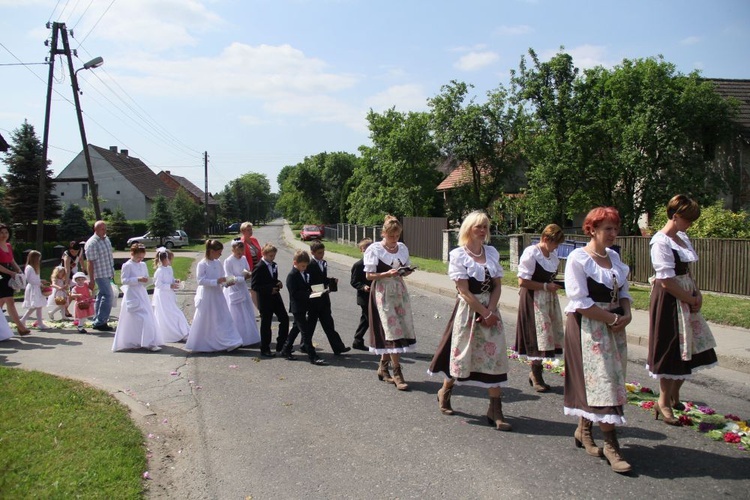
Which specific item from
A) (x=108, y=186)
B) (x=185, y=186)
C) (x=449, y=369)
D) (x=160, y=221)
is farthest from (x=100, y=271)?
(x=185, y=186)

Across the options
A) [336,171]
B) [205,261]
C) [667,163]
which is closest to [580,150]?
[667,163]

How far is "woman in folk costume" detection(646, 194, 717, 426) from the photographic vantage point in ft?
17.8

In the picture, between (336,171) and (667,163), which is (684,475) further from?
(336,171)

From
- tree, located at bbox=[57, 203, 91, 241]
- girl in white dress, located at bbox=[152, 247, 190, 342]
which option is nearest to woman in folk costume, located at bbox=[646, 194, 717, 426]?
girl in white dress, located at bbox=[152, 247, 190, 342]

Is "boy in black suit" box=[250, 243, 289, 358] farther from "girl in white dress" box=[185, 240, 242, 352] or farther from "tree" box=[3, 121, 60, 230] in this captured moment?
"tree" box=[3, 121, 60, 230]

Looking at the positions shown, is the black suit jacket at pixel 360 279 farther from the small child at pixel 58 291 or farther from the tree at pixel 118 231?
the tree at pixel 118 231

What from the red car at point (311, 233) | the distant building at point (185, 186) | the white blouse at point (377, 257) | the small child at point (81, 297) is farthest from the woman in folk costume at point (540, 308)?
the distant building at point (185, 186)

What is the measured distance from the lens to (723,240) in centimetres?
1420

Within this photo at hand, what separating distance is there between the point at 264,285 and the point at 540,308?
14.1 feet

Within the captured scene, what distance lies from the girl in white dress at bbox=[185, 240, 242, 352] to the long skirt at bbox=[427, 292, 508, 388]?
488 cm

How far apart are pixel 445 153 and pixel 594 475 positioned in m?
31.1

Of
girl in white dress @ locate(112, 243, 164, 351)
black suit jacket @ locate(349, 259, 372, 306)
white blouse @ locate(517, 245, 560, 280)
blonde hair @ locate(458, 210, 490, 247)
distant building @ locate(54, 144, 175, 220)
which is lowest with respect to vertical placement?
girl in white dress @ locate(112, 243, 164, 351)

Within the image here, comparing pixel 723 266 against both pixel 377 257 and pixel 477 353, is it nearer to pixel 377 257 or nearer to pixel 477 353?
pixel 377 257

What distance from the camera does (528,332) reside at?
6.76m
